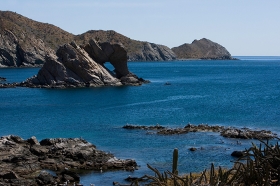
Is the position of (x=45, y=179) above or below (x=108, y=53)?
below

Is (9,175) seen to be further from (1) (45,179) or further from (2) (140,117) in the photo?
(2) (140,117)

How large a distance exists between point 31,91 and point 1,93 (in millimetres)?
6262

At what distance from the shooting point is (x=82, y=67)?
101m

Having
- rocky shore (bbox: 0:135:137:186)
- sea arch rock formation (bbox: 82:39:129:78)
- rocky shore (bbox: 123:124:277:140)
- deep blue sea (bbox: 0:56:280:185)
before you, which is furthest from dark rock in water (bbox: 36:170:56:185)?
sea arch rock formation (bbox: 82:39:129:78)

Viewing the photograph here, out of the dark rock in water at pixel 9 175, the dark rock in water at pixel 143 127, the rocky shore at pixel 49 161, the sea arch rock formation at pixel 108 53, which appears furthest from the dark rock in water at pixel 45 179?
the sea arch rock formation at pixel 108 53

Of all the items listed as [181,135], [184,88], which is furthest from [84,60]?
[181,135]

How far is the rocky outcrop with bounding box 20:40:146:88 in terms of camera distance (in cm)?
10112

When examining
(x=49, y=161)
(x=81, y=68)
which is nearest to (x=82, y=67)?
(x=81, y=68)

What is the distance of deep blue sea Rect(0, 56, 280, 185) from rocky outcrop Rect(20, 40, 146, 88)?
4463 mm

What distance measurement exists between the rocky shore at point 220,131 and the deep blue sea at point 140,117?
4.31ft

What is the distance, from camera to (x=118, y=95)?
9038cm

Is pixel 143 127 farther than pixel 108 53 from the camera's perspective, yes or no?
No

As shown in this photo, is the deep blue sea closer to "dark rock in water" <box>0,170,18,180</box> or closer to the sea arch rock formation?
"dark rock in water" <box>0,170,18,180</box>

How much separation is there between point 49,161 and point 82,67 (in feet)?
213
